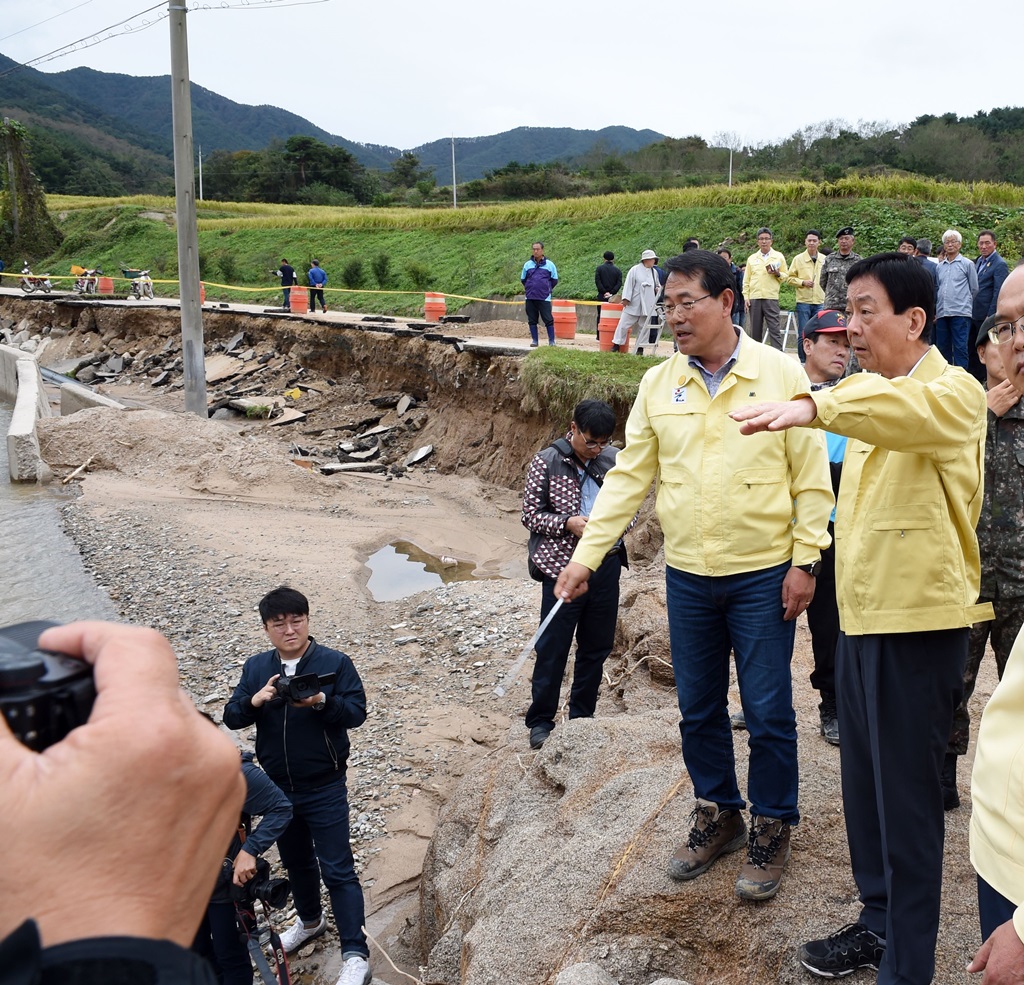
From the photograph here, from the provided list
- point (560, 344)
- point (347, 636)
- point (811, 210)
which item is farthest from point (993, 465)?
point (811, 210)

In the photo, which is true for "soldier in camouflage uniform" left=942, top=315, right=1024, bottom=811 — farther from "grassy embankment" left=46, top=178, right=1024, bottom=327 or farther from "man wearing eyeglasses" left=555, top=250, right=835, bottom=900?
"grassy embankment" left=46, top=178, right=1024, bottom=327

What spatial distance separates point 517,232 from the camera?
3488cm

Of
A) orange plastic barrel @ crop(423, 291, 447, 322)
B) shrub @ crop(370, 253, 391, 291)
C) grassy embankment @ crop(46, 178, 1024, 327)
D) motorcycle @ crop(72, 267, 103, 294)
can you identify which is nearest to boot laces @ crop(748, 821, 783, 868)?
grassy embankment @ crop(46, 178, 1024, 327)

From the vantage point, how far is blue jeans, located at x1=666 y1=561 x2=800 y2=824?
3305 mm

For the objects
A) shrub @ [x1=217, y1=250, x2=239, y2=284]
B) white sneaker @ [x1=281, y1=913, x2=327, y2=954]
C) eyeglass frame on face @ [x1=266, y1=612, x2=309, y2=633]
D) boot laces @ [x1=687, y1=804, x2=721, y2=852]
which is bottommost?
white sneaker @ [x1=281, y1=913, x2=327, y2=954]

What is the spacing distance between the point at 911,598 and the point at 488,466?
42.1 ft

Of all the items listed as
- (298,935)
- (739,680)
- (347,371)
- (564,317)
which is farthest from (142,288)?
(739,680)

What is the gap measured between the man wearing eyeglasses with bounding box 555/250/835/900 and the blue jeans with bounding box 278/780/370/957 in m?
1.73

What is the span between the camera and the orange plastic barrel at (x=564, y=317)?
17641 mm

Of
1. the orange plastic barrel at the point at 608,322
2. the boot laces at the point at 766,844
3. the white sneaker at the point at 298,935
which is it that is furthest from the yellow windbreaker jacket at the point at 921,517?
the orange plastic barrel at the point at 608,322

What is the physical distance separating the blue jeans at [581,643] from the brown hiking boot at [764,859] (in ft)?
7.14

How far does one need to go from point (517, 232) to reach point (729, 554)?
33.1 m

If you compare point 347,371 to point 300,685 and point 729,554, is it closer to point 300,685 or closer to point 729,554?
point 300,685

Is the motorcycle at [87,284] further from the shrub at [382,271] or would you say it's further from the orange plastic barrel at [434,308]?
the orange plastic barrel at [434,308]
